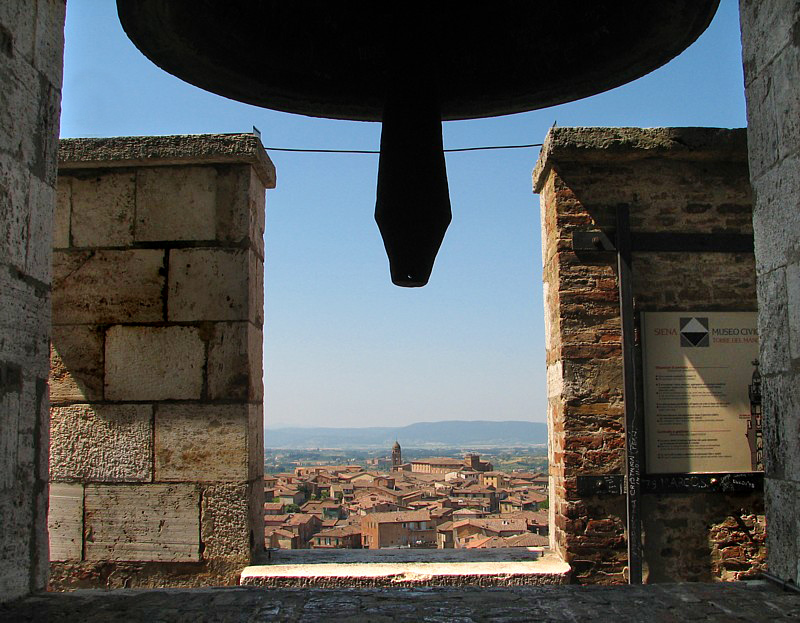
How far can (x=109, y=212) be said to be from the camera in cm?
489


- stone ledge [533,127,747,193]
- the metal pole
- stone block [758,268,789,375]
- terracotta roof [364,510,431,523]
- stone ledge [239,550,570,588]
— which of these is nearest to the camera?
stone block [758,268,789,375]

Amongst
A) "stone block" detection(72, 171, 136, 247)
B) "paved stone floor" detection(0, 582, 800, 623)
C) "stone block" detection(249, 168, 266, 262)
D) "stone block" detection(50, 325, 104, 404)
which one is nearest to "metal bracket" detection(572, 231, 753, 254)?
"stone block" detection(249, 168, 266, 262)

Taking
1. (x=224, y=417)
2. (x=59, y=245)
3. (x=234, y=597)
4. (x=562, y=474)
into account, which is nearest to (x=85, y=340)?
(x=59, y=245)

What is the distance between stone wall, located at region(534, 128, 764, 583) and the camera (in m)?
5.22

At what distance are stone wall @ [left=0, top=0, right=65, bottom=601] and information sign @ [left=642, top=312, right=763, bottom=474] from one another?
430cm

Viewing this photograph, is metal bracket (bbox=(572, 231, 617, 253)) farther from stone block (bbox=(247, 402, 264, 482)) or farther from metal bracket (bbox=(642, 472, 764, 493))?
stone block (bbox=(247, 402, 264, 482))

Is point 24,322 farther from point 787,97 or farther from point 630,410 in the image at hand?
point 630,410

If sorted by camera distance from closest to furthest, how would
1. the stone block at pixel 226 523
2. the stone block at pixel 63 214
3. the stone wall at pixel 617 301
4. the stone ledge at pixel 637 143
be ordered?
the stone block at pixel 226 523 → the stone block at pixel 63 214 → the stone wall at pixel 617 301 → the stone ledge at pixel 637 143

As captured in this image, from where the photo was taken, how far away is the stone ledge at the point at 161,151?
4.80 metres

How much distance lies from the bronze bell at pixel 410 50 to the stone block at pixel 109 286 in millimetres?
2997

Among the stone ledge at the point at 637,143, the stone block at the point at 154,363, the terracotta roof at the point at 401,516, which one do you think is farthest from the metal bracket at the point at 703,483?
the terracotta roof at the point at 401,516

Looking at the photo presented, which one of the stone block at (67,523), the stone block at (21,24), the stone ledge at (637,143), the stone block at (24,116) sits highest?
the stone ledge at (637,143)

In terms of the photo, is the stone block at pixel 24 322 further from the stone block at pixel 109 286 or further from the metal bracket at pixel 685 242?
the metal bracket at pixel 685 242

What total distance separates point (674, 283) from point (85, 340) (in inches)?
147
